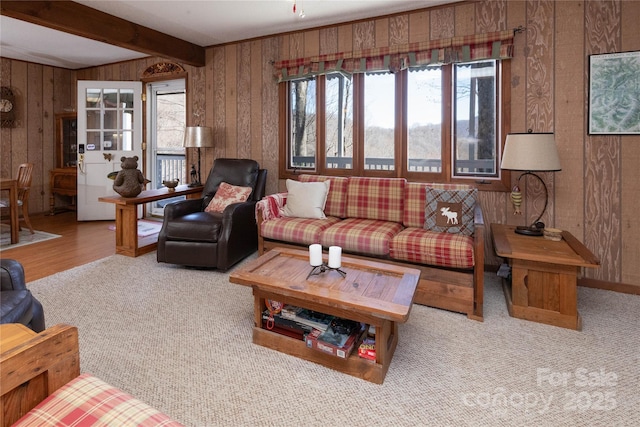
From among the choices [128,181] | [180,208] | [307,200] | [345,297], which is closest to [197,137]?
[128,181]

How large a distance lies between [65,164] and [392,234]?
600 cm

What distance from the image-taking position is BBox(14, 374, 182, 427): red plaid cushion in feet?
2.93

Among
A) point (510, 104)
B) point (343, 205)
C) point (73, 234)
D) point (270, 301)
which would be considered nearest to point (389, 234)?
point (343, 205)

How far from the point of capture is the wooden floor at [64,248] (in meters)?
3.47

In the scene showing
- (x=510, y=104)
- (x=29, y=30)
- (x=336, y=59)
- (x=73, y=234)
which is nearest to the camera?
(x=510, y=104)

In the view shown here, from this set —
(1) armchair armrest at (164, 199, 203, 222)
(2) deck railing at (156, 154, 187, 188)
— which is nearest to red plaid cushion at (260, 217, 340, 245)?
(1) armchair armrest at (164, 199, 203, 222)

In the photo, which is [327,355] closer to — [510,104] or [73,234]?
[510,104]

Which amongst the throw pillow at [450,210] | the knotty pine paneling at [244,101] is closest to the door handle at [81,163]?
the knotty pine paneling at [244,101]

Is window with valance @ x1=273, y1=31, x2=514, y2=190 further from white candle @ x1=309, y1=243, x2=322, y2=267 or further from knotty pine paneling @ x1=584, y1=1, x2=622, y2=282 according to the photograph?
white candle @ x1=309, y1=243, x2=322, y2=267

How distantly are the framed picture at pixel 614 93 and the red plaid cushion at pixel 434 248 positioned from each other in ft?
4.69

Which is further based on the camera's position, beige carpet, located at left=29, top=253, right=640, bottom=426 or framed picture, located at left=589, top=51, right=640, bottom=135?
Answer: framed picture, located at left=589, top=51, right=640, bottom=135

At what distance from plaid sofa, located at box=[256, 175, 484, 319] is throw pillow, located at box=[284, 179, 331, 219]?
79mm

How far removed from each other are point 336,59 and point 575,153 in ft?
7.54

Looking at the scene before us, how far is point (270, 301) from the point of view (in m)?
2.12
